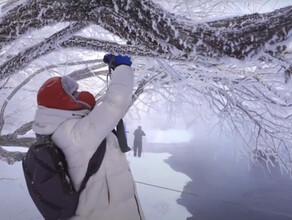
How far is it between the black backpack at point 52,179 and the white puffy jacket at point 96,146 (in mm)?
29

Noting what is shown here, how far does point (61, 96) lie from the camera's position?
4.58 feet

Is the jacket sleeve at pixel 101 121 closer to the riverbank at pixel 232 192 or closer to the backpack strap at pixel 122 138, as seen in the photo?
the backpack strap at pixel 122 138

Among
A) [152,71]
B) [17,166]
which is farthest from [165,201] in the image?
[17,166]

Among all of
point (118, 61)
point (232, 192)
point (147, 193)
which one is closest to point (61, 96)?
point (118, 61)

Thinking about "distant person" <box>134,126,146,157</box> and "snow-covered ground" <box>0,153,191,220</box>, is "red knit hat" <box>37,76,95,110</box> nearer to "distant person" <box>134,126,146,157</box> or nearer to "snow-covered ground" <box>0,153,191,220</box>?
"snow-covered ground" <box>0,153,191,220</box>

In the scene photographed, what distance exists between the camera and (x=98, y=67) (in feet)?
17.1

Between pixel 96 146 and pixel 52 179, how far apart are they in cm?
25

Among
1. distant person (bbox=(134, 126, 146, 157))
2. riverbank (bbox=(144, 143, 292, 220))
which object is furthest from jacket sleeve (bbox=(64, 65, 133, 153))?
distant person (bbox=(134, 126, 146, 157))

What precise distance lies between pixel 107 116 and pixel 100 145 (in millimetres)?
163

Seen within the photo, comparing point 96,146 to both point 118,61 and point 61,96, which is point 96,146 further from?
point 118,61

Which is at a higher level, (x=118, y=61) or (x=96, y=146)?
(x=118, y=61)

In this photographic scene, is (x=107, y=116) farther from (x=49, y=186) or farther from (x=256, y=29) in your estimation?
(x=256, y=29)

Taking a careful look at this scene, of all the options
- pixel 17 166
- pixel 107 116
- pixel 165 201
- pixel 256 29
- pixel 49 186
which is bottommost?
pixel 17 166

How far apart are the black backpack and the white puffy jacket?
3cm
